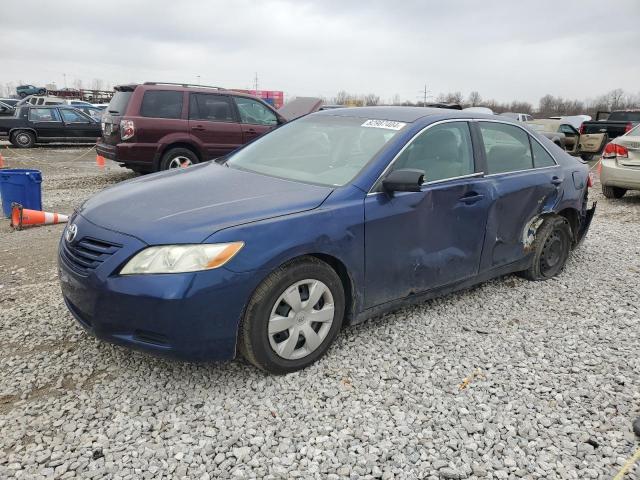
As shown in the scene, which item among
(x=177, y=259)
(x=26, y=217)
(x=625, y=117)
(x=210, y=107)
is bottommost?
(x=26, y=217)

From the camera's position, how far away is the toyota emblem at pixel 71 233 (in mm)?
3000

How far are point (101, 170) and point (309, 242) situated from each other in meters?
11.4

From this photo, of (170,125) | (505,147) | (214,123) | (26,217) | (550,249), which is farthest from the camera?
(214,123)

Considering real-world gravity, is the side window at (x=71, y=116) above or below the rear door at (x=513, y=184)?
above

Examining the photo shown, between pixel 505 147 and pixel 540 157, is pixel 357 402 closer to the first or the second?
pixel 505 147

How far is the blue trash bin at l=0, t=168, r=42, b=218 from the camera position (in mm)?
6734

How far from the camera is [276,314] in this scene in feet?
9.51

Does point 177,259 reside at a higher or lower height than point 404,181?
lower

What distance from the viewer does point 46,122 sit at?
16938 millimetres

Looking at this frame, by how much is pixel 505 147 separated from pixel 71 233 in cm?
335

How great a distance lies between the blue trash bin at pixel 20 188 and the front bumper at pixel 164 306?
15.7ft

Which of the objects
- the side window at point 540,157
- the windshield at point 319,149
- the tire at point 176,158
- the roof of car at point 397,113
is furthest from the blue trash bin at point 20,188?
the side window at point 540,157

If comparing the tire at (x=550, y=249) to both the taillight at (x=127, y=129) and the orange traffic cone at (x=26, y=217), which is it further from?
the taillight at (x=127, y=129)

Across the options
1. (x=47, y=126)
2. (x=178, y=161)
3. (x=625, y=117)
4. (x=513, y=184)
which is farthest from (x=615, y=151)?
(x=47, y=126)
